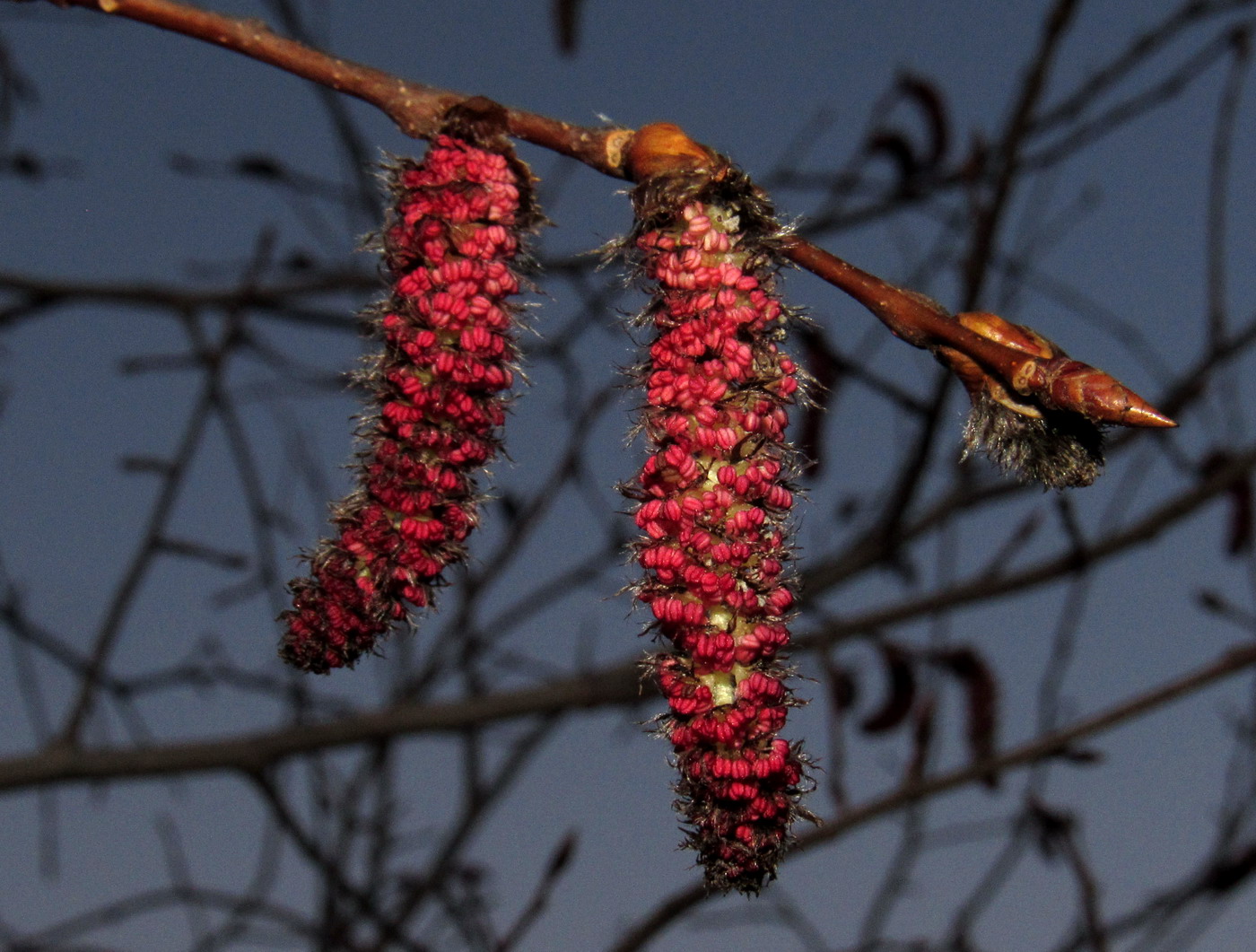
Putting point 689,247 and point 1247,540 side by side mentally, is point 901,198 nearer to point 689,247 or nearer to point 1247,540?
point 1247,540

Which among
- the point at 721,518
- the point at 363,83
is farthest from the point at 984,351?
the point at 363,83

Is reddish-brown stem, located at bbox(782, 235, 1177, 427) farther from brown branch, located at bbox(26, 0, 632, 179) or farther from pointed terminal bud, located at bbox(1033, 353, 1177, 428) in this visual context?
brown branch, located at bbox(26, 0, 632, 179)

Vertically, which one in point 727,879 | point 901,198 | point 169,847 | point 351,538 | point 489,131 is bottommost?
point 727,879

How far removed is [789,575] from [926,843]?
179cm

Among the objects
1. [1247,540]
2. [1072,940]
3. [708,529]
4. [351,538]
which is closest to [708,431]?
[708,529]

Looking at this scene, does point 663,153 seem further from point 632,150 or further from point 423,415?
point 423,415

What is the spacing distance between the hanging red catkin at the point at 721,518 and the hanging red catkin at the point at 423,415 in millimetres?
100

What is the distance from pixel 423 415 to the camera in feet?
2.50

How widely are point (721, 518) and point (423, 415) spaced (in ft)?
0.62

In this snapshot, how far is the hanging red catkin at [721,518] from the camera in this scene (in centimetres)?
69

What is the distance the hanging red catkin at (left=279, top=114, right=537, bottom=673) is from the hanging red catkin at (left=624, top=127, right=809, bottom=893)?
0.10 m

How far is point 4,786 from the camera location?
6.44ft

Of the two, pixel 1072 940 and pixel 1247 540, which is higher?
pixel 1247 540

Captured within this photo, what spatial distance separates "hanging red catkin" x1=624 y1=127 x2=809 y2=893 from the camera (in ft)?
2.27
